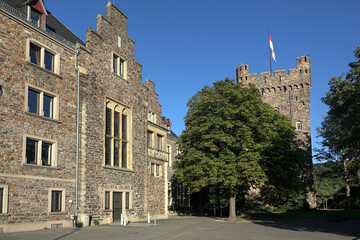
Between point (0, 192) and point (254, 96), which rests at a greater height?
point (254, 96)

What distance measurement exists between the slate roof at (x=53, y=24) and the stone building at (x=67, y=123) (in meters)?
0.10

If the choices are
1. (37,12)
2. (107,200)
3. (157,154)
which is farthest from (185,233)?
(157,154)

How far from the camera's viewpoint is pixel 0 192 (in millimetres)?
18516

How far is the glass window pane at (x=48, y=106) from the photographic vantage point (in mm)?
22445

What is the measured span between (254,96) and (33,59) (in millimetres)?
19621

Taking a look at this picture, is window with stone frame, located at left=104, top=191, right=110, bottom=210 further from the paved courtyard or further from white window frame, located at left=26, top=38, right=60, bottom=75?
white window frame, located at left=26, top=38, right=60, bottom=75

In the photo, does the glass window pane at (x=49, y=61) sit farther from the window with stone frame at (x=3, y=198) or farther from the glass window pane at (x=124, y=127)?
the glass window pane at (x=124, y=127)

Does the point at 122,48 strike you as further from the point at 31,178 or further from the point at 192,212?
the point at 192,212

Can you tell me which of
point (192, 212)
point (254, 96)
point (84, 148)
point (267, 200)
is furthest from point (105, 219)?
point (267, 200)

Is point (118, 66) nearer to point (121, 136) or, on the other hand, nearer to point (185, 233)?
point (121, 136)

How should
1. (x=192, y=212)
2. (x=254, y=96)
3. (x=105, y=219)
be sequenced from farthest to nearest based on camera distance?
(x=192, y=212) < (x=254, y=96) < (x=105, y=219)

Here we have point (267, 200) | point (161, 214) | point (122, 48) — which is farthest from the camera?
point (267, 200)

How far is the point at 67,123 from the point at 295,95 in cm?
4936

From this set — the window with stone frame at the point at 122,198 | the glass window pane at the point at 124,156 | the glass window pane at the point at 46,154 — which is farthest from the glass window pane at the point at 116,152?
the glass window pane at the point at 46,154
